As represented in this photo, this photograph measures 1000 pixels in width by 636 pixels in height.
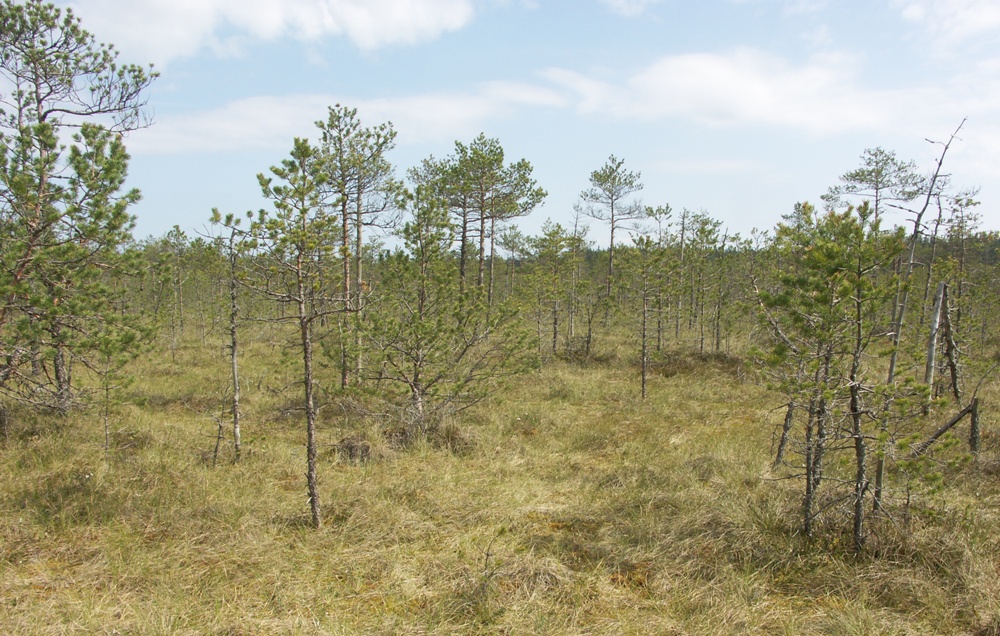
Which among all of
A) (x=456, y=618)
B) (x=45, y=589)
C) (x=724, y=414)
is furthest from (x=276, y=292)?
(x=724, y=414)

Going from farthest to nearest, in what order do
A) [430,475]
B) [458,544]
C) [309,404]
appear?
[430,475] → [458,544] → [309,404]

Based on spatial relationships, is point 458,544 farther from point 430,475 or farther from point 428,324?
point 428,324

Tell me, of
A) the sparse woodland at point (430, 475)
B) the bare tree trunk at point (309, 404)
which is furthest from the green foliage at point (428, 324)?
the bare tree trunk at point (309, 404)

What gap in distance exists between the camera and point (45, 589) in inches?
171

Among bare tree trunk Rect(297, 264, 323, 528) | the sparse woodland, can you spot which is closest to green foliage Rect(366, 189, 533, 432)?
the sparse woodland

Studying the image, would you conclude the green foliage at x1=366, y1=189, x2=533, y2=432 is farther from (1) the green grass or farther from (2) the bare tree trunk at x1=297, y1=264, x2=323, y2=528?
(2) the bare tree trunk at x1=297, y1=264, x2=323, y2=528

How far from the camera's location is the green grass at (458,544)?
409 cm

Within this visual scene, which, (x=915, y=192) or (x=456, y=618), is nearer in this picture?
(x=456, y=618)

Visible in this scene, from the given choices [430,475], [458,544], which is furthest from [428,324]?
[458,544]

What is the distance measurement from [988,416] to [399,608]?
1208 cm

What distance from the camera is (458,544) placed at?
5363 mm

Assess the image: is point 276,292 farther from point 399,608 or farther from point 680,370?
point 680,370

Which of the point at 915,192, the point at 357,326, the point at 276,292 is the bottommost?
the point at 357,326

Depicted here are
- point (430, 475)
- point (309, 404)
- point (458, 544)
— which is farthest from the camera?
point (430, 475)
